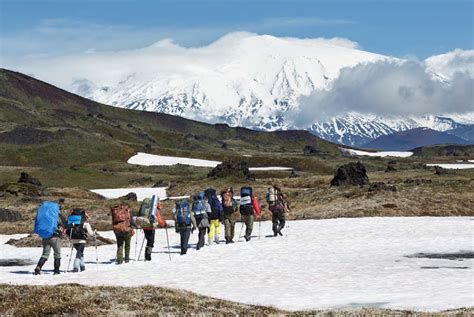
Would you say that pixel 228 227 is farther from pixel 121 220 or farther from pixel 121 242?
pixel 121 220

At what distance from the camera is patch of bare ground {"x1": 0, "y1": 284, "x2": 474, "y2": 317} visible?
19.6 m

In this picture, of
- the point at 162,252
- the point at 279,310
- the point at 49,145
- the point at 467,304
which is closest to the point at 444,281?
the point at 467,304

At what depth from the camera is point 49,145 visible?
7357 inches

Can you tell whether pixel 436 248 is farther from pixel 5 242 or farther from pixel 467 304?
pixel 5 242

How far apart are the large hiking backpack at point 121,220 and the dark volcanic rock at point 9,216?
85.0 ft

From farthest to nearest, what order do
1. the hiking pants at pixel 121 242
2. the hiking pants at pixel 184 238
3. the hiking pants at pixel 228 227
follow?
the hiking pants at pixel 228 227
the hiking pants at pixel 184 238
the hiking pants at pixel 121 242

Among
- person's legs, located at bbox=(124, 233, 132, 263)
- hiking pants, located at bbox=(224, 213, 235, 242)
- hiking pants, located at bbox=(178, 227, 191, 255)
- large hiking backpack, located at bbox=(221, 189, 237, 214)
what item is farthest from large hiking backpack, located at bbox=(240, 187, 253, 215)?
person's legs, located at bbox=(124, 233, 132, 263)

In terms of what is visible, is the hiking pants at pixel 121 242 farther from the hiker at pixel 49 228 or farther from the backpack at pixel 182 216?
the backpack at pixel 182 216

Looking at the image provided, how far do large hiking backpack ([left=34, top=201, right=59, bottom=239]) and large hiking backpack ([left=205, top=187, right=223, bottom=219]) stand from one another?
10.6 metres

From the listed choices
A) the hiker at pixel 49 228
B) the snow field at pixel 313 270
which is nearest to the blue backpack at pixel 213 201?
the snow field at pixel 313 270

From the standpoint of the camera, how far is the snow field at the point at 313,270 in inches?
931

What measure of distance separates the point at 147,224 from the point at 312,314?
1458 centimetres

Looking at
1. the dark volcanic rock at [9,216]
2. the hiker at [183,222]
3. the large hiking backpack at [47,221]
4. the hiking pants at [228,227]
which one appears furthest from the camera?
the dark volcanic rock at [9,216]

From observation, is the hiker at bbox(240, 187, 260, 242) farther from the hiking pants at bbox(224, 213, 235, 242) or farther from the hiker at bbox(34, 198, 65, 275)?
the hiker at bbox(34, 198, 65, 275)
